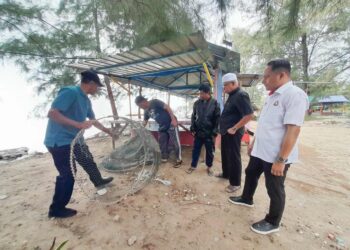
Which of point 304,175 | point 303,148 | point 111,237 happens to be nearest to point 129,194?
point 111,237

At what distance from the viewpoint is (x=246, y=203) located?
7.78 ft

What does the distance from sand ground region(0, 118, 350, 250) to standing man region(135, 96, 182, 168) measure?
77 centimetres

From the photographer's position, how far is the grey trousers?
3992mm

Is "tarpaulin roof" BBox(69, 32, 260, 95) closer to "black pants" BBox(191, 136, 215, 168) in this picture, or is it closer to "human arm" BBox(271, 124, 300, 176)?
"black pants" BBox(191, 136, 215, 168)

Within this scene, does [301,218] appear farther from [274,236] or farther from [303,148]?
[303,148]

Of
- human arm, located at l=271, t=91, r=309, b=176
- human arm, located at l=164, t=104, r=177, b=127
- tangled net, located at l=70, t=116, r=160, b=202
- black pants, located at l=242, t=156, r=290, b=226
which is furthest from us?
human arm, located at l=164, t=104, r=177, b=127

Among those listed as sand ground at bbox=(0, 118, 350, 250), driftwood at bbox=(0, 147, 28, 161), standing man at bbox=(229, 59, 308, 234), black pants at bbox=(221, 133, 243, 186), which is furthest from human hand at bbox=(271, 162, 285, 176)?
driftwood at bbox=(0, 147, 28, 161)

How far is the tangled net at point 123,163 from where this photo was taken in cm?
243

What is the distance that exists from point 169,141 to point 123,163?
112 centimetres

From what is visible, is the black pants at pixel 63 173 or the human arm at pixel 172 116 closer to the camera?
the black pants at pixel 63 173

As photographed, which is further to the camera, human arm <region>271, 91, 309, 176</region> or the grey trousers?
the grey trousers

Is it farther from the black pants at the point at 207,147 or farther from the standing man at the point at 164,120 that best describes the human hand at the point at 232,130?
the standing man at the point at 164,120

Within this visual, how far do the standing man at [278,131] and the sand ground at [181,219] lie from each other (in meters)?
0.31

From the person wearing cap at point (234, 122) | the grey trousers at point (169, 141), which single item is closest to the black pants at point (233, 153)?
the person wearing cap at point (234, 122)
